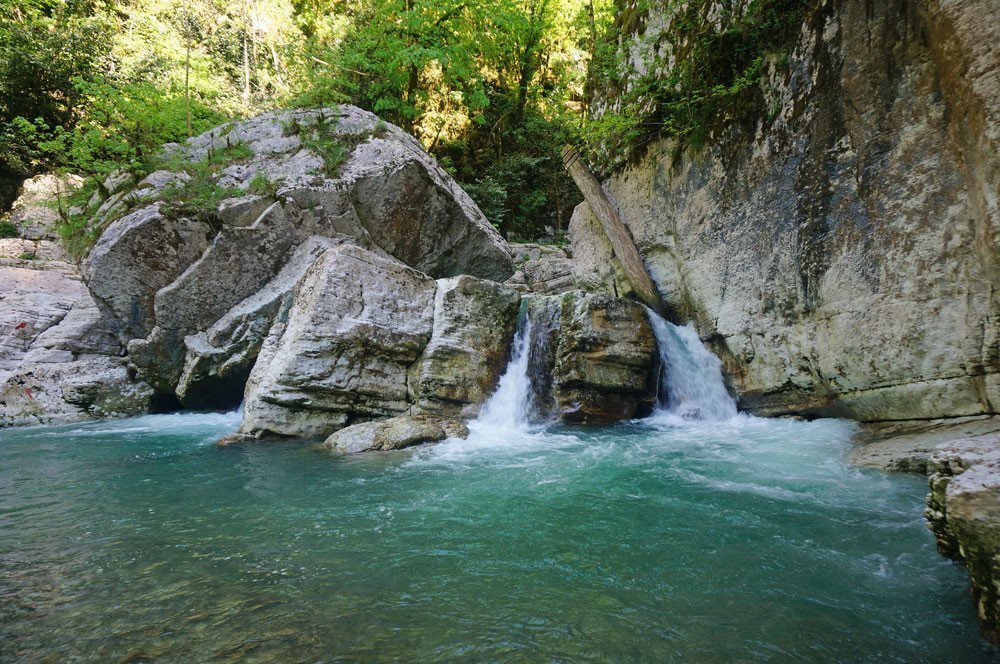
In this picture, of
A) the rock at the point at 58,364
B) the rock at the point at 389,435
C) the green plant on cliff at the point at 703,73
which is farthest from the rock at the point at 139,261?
the green plant on cliff at the point at 703,73

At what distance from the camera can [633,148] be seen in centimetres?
984

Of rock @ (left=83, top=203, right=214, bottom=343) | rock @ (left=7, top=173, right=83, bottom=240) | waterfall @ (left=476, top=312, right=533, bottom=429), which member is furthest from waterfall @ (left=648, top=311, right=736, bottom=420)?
rock @ (left=7, top=173, right=83, bottom=240)

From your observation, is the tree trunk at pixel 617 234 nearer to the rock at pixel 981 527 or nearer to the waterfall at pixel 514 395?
the waterfall at pixel 514 395

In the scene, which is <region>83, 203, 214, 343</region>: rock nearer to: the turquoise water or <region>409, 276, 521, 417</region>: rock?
the turquoise water

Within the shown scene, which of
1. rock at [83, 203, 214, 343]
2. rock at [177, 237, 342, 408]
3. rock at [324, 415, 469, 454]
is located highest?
rock at [83, 203, 214, 343]

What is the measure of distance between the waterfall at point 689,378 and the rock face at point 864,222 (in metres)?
0.30

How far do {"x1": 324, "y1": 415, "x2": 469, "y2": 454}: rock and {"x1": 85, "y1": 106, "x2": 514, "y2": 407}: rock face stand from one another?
405 centimetres

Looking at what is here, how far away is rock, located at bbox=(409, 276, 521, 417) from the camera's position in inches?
326

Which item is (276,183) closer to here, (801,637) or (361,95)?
(361,95)

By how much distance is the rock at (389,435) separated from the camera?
6.77 metres

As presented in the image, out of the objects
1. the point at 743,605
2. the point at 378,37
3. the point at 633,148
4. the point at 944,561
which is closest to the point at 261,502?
the point at 743,605

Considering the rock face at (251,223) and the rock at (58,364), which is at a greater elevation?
the rock face at (251,223)

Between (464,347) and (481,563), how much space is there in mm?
5470

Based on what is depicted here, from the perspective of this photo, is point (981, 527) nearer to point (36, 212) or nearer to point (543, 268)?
point (543, 268)
